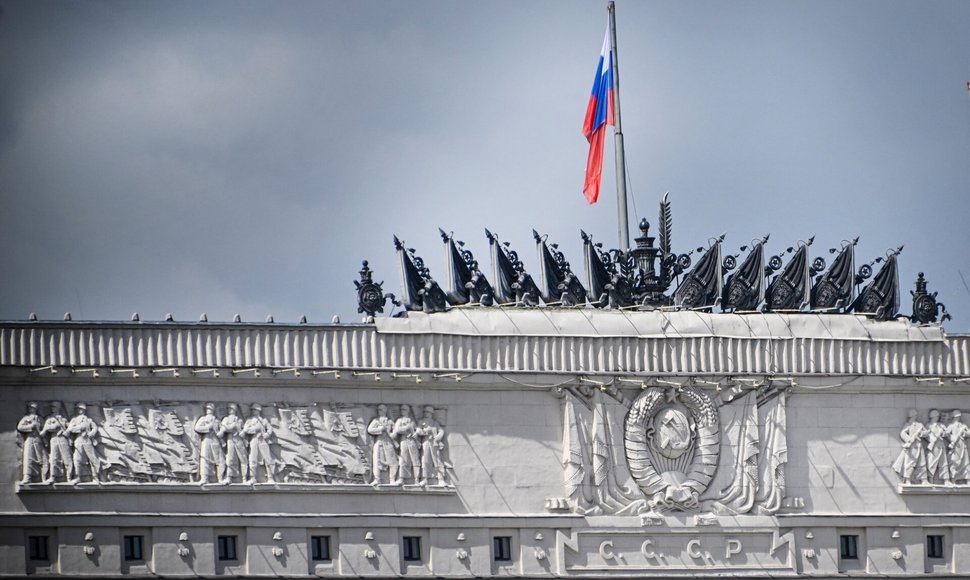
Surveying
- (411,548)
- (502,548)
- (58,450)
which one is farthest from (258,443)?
(502,548)

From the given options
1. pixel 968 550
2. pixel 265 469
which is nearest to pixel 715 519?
pixel 968 550

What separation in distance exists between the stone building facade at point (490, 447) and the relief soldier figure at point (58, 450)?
44 millimetres

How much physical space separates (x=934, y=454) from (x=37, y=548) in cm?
1919

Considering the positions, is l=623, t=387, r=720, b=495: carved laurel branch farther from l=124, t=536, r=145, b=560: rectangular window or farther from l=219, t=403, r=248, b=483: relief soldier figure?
l=124, t=536, r=145, b=560: rectangular window

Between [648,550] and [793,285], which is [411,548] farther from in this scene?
[793,285]

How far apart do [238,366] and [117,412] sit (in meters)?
2.60

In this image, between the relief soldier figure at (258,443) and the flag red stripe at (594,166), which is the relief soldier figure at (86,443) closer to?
the relief soldier figure at (258,443)

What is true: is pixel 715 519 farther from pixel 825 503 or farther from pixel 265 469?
pixel 265 469

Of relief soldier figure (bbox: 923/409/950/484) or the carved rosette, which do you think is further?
relief soldier figure (bbox: 923/409/950/484)

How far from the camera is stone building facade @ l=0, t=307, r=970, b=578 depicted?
184 feet

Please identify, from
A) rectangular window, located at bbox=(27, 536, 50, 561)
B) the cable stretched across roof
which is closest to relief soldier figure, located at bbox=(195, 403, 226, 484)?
the cable stretched across roof

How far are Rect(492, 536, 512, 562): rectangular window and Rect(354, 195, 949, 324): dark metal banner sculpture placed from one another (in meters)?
→ 4.90

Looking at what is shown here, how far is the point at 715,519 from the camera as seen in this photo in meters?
59.3

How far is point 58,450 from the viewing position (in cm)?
5594
